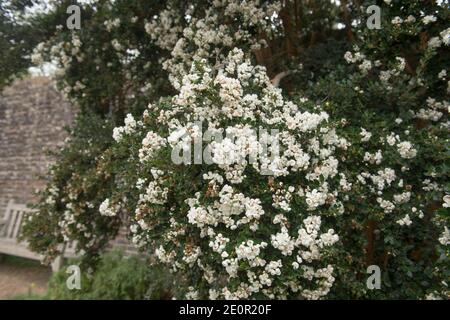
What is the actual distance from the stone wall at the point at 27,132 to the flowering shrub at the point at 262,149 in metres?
3.58

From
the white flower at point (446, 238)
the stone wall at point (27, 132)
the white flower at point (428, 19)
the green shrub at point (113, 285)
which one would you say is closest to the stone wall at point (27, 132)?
the stone wall at point (27, 132)

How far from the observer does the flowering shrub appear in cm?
255

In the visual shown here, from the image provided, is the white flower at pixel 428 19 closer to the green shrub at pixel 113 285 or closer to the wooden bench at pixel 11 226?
the green shrub at pixel 113 285

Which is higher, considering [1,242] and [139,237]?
[1,242]

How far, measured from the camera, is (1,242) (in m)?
7.57

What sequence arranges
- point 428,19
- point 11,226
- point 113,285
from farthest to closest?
point 11,226, point 113,285, point 428,19

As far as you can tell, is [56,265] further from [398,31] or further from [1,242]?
[398,31]

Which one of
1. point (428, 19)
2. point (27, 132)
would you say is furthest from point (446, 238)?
point (27, 132)

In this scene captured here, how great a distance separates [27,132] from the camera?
28.9ft

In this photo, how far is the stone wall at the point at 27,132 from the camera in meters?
8.38

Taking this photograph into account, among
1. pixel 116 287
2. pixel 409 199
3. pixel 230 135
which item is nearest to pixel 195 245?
pixel 230 135

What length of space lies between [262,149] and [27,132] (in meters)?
7.64

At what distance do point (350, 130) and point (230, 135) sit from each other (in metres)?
1.09

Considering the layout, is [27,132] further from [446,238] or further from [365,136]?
[446,238]
